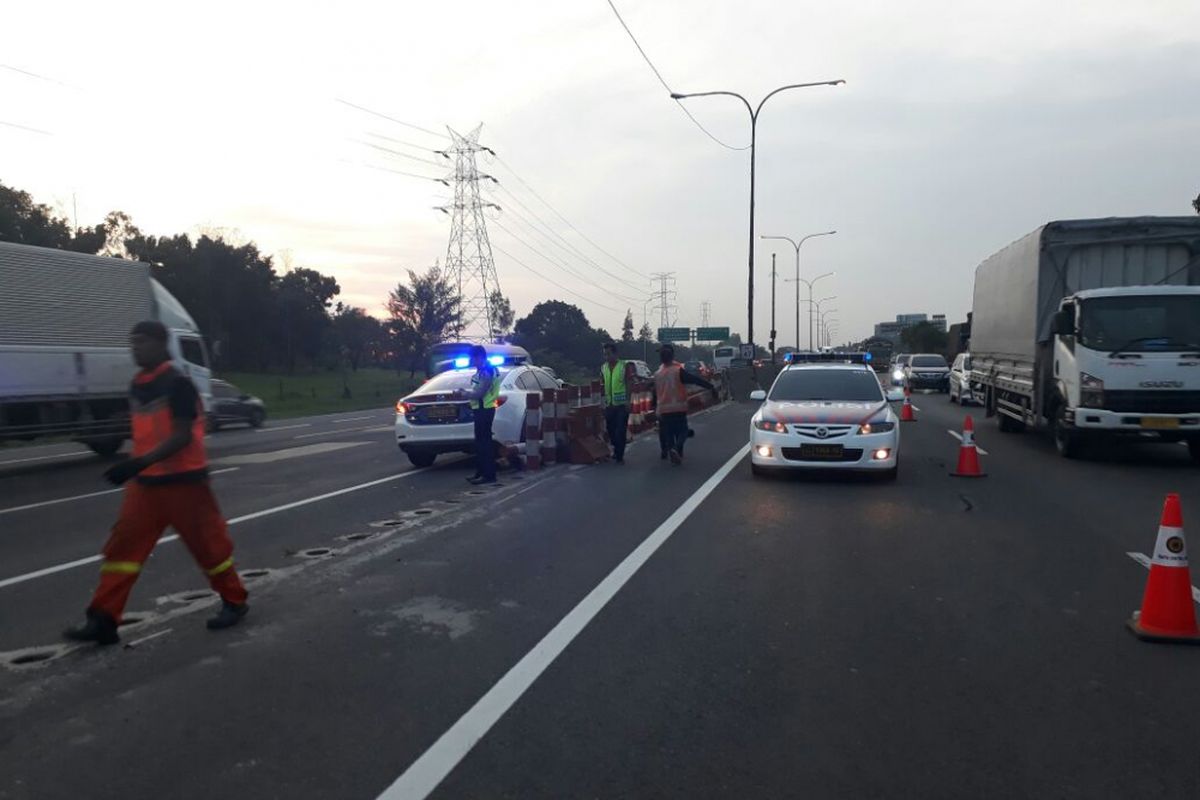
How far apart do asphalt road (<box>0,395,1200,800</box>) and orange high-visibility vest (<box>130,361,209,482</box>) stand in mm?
1068

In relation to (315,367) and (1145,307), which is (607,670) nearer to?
(1145,307)

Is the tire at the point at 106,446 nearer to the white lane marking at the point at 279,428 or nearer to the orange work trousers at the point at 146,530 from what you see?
the white lane marking at the point at 279,428

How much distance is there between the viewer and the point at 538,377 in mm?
16656

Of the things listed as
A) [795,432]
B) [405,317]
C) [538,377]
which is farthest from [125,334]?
[405,317]

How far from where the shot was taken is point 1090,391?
579 inches

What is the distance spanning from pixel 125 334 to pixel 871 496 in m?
14.3

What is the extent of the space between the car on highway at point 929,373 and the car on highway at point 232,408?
28044 millimetres

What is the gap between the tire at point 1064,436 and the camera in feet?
51.0

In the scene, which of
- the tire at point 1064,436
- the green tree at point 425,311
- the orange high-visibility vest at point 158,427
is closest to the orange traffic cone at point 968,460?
the tire at point 1064,436

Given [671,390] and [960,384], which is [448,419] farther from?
[960,384]

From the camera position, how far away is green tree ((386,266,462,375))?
2228 inches

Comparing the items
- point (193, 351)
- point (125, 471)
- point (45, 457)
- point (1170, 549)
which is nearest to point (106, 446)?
point (45, 457)

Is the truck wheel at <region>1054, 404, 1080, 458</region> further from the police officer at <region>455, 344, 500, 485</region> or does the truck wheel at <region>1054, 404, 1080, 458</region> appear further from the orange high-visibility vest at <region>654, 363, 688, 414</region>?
the police officer at <region>455, 344, 500, 485</region>

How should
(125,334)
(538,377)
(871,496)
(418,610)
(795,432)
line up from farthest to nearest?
(125,334)
(538,377)
(795,432)
(871,496)
(418,610)
